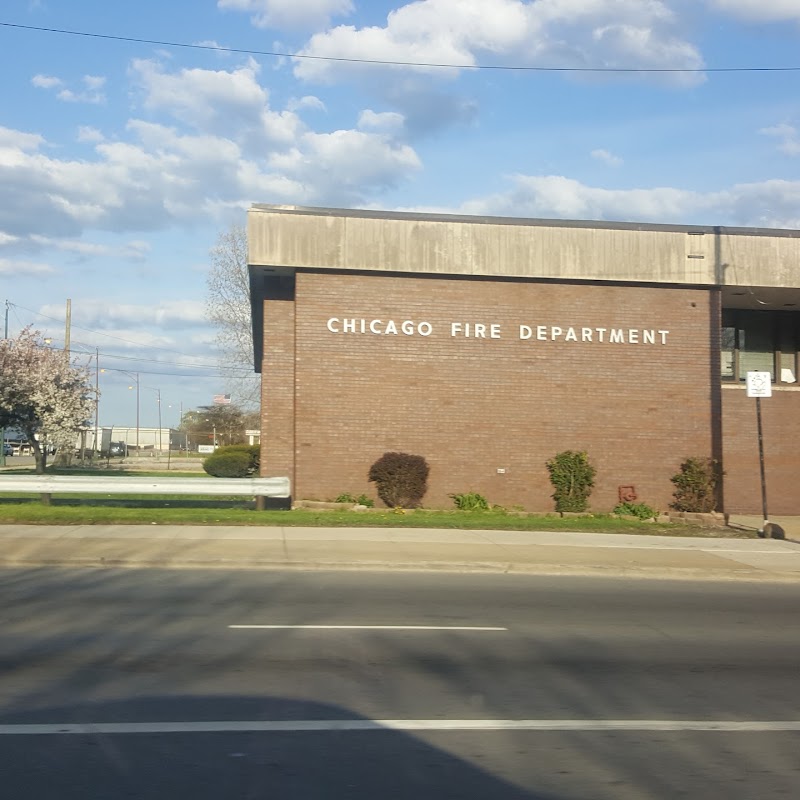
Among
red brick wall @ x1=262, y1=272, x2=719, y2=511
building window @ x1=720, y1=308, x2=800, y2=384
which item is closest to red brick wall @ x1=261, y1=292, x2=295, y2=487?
red brick wall @ x1=262, y1=272, x2=719, y2=511

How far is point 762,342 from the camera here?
2764 centimetres

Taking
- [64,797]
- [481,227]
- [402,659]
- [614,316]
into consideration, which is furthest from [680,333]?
[64,797]

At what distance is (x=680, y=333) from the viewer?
79.5 ft

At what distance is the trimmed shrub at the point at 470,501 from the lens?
75.2 ft

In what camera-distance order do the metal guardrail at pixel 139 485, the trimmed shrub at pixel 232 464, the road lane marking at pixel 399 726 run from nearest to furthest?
the road lane marking at pixel 399 726 → the metal guardrail at pixel 139 485 → the trimmed shrub at pixel 232 464

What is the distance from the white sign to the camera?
19.2 meters

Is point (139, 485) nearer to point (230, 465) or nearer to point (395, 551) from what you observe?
point (395, 551)

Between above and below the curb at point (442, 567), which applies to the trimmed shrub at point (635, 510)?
above

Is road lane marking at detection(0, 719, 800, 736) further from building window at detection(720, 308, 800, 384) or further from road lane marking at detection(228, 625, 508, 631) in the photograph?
building window at detection(720, 308, 800, 384)

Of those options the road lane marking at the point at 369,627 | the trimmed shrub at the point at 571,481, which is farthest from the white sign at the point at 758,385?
the road lane marking at the point at 369,627

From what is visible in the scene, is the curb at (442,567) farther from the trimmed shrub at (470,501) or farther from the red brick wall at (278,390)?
the red brick wall at (278,390)

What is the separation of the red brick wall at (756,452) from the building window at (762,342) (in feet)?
8.28

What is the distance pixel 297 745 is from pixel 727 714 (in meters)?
3.26

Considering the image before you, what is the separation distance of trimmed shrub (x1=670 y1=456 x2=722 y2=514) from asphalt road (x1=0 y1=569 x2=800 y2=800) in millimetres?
11032
